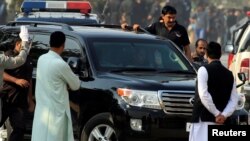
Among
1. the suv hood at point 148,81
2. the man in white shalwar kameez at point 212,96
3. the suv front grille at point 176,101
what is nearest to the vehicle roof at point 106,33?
the suv hood at point 148,81

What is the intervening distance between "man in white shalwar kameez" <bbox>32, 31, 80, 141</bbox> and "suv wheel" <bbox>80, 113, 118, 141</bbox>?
3.95 feet

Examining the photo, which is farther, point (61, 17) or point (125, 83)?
point (61, 17)

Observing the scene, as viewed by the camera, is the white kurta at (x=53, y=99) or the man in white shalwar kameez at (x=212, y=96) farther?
the white kurta at (x=53, y=99)

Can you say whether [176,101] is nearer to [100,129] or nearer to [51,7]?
[100,129]

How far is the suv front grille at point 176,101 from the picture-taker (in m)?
11.3

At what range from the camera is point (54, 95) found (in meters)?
10.2

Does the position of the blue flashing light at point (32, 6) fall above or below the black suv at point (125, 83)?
above

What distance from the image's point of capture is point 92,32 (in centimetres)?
1279

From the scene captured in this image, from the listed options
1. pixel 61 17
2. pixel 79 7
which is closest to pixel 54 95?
pixel 61 17

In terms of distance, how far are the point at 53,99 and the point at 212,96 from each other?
1704mm

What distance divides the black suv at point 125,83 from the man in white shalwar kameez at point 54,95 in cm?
53

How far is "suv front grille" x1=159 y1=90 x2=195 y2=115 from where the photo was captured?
11.3 m

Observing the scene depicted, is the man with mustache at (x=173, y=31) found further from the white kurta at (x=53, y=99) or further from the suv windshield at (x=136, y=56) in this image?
the white kurta at (x=53, y=99)

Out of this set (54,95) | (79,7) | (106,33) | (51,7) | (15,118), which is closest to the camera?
(54,95)
